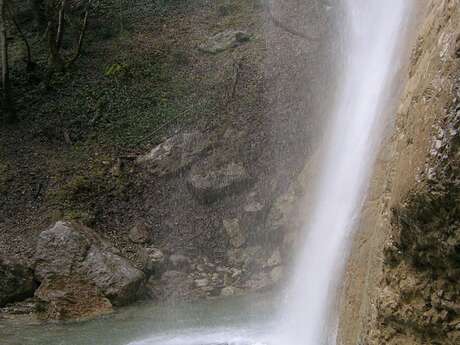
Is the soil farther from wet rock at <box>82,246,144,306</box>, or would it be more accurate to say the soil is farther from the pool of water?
the pool of water

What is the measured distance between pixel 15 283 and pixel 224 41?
836 centimetres

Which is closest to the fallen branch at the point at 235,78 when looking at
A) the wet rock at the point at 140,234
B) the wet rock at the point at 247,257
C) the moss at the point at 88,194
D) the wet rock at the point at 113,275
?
the moss at the point at 88,194

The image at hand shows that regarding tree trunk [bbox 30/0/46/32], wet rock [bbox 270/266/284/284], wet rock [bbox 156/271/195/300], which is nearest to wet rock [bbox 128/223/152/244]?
wet rock [bbox 156/271/195/300]

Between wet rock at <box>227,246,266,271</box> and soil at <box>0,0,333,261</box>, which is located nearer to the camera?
wet rock at <box>227,246,266,271</box>

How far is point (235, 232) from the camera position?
394 inches

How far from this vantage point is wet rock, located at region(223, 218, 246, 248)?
9.84m

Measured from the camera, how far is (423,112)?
257 cm

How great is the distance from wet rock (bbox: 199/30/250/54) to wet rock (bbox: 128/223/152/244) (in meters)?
5.80

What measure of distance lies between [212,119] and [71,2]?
7.20 metres

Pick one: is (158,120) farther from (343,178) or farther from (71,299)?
(343,178)

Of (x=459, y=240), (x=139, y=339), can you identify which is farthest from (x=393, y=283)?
(x=139, y=339)

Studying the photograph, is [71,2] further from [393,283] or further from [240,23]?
[393,283]

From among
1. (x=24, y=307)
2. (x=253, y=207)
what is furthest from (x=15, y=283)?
(x=253, y=207)

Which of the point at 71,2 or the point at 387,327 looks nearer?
the point at 387,327
